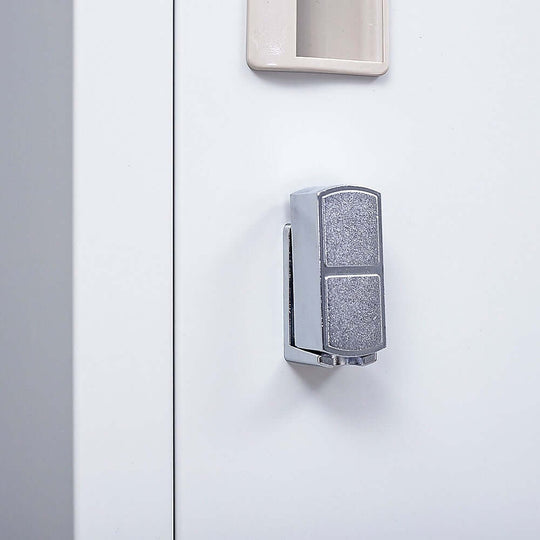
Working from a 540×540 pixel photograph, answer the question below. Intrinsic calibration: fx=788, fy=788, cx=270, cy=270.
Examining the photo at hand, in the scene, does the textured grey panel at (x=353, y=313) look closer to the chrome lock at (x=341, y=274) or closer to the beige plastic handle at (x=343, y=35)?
the chrome lock at (x=341, y=274)

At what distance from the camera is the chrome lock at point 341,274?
1.05ft

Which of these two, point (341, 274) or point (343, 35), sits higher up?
point (343, 35)

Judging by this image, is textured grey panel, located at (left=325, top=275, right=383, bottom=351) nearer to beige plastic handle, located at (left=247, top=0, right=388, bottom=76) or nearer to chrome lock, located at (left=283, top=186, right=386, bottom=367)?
chrome lock, located at (left=283, top=186, right=386, bottom=367)

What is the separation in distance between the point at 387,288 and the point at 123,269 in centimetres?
13

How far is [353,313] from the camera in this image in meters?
0.32

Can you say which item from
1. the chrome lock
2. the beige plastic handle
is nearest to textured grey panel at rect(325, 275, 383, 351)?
the chrome lock

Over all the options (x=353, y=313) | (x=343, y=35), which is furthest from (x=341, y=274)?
(x=343, y=35)

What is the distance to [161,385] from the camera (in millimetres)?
338

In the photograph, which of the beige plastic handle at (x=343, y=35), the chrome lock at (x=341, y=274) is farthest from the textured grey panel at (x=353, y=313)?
the beige plastic handle at (x=343, y=35)

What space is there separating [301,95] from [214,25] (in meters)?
0.05

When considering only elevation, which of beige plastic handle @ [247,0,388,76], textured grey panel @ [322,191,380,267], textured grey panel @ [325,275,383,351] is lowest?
textured grey panel @ [325,275,383,351]

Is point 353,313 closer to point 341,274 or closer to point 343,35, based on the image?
point 341,274

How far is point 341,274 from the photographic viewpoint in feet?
1.06

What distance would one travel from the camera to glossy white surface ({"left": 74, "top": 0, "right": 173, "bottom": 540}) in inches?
12.8
